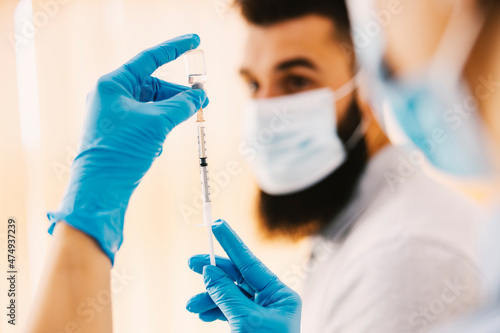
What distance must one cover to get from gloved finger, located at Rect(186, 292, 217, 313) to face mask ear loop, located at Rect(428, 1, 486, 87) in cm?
85

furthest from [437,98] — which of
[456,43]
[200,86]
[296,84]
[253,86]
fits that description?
[200,86]

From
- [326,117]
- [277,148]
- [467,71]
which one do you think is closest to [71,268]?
[277,148]

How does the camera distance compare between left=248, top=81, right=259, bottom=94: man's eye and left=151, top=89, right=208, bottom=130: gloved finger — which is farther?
left=248, top=81, right=259, bottom=94: man's eye

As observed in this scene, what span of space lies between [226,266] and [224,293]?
0.10m

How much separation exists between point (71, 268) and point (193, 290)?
Result: 50cm

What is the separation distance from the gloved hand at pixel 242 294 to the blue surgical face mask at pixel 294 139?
28 cm

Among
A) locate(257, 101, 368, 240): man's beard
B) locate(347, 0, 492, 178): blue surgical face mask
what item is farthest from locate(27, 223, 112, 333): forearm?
locate(347, 0, 492, 178): blue surgical face mask

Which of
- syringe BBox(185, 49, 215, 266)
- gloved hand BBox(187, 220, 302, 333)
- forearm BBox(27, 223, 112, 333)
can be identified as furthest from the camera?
syringe BBox(185, 49, 215, 266)

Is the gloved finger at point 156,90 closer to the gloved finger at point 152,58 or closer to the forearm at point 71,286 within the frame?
the gloved finger at point 152,58

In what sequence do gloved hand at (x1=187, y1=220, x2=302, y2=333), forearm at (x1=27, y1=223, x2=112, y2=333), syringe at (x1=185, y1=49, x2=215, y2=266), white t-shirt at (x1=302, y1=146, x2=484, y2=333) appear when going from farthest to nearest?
white t-shirt at (x1=302, y1=146, x2=484, y2=333), syringe at (x1=185, y1=49, x2=215, y2=266), gloved hand at (x1=187, y1=220, x2=302, y2=333), forearm at (x1=27, y1=223, x2=112, y2=333)

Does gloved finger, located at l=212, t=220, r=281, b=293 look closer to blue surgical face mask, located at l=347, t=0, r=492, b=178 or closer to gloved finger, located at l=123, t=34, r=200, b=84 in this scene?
gloved finger, located at l=123, t=34, r=200, b=84

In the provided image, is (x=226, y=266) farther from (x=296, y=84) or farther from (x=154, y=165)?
(x=296, y=84)

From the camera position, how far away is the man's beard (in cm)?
118

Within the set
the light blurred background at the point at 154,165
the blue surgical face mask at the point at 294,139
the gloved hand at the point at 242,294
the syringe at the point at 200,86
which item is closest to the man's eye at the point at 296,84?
the blue surgical face mask at the point at 294,139
